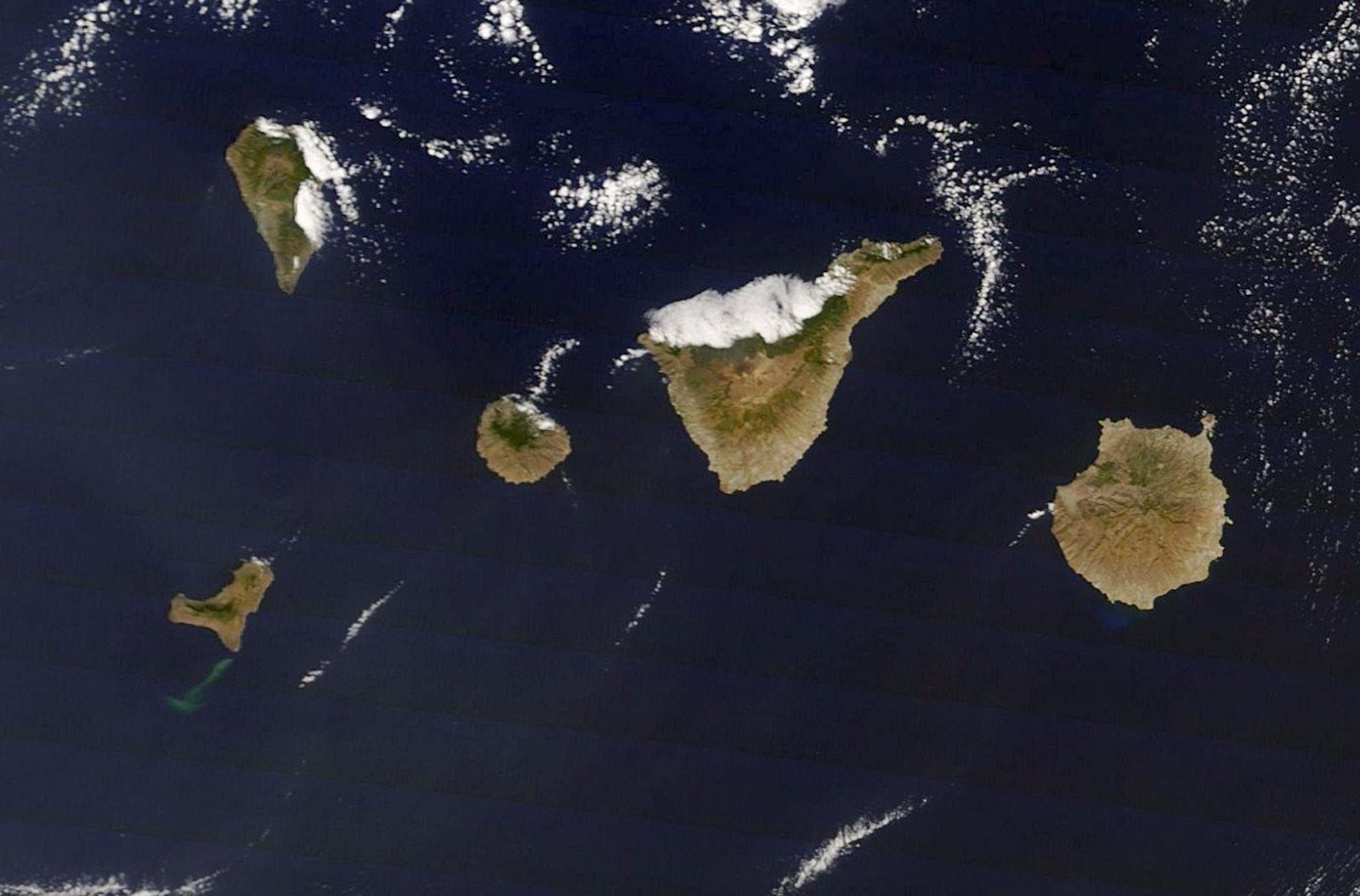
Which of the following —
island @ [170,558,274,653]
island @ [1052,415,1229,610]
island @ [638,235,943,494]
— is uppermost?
island @ [638,235,943,494]

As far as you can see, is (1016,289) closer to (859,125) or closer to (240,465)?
(859,125)

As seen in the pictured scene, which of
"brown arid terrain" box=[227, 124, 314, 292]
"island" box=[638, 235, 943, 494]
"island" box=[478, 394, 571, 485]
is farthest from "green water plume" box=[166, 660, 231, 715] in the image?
"island" box=[638, 235, 943, 494]

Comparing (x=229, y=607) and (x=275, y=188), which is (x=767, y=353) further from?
(x=229, y=607)

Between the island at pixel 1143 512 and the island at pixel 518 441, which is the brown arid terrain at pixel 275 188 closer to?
the island at pixel 518 441

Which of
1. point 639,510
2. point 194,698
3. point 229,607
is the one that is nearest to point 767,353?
point 639,510

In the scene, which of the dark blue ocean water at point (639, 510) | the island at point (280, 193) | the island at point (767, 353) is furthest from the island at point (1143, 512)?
the island at point (280, 193)

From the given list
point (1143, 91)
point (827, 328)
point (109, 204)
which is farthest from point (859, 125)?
point (109, 204)

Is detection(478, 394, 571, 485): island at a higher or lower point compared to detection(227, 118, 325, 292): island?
lower

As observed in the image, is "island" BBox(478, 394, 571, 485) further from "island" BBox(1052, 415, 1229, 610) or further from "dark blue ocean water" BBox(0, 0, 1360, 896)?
"island" BBox(1052, 415, 1229, 610)
